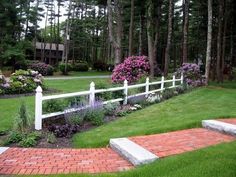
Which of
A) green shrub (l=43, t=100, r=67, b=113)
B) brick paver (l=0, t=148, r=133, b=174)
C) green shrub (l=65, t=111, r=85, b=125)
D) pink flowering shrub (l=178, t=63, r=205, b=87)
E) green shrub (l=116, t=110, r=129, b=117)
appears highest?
pink flowering shrub (l=178, t=63, r=205, b=87)

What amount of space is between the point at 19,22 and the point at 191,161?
37604 millimetres

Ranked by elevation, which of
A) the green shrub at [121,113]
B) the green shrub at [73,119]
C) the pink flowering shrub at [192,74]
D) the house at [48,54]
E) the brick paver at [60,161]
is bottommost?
the brick paver at [60,161]

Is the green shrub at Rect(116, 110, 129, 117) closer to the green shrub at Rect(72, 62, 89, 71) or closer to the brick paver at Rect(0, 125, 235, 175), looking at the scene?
the brick paver at Rect(0, 125, 235, 175)

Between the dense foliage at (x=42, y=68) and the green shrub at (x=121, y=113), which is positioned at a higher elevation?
the dense foliage at (x=42, y=68)

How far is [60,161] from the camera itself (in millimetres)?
5957

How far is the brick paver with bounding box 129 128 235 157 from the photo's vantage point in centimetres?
629

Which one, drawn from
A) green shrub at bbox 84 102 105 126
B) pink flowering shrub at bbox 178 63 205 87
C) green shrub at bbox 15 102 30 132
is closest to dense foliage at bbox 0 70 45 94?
green shrub at bbox 84 102 105 126

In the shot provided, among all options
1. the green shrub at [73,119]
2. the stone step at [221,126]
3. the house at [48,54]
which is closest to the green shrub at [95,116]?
the green shrub at [73,119]

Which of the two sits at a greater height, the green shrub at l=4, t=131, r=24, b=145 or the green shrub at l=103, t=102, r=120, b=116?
the green shrub at l=103, t=102, r=120, b=116

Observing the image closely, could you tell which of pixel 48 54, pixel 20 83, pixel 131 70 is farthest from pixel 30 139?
pixel 48 54

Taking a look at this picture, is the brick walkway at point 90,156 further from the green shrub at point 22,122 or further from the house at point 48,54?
the house at point 48,54

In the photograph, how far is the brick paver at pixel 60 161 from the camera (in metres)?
5.47

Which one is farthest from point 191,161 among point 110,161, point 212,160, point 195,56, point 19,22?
point 195,56

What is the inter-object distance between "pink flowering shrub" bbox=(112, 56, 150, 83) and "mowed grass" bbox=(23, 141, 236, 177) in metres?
14.2
